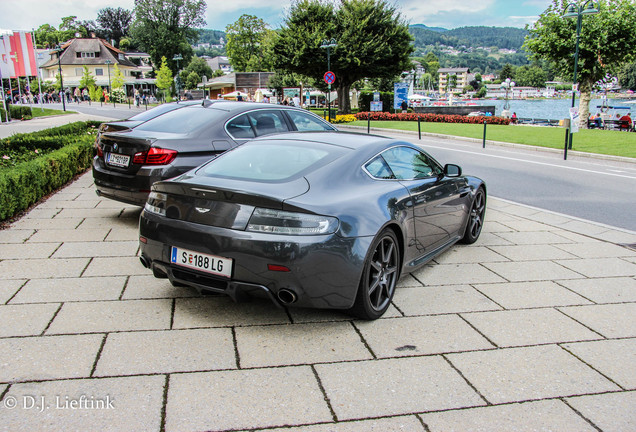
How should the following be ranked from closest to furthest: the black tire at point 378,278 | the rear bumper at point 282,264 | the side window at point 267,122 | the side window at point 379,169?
1. the rear bumper at point 282,264
2. the black tire at point 378,278
3. the side window at point 379,169
4. the side window at point 267,122

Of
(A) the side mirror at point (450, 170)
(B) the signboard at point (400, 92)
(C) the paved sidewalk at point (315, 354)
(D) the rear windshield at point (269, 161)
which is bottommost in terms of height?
(C) the paved sidewalk at point (315, 354)

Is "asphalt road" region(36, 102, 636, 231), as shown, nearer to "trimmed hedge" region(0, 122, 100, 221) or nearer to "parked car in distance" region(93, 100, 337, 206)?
"parked car in distance" region(93, 100, 337, 206)

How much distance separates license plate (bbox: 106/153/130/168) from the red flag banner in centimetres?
2691

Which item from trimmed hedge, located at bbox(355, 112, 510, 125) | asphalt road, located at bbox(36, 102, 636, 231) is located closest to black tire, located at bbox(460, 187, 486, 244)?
asphalt road, located at bbox(36, 102, 636, 231)

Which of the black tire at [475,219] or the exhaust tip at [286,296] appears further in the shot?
the black tire at [475,219]

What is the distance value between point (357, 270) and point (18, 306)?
2.63 metres

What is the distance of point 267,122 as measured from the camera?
23.1ft

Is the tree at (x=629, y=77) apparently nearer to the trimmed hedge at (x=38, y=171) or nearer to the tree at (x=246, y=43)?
the tree at (x=246, y=43)

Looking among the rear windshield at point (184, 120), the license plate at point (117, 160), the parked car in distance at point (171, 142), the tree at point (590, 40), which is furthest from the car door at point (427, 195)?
the tree at point (590, 40)

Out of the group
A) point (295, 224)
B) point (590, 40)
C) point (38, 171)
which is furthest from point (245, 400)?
point (590, 40)

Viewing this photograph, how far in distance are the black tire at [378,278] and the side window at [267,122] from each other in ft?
11.0

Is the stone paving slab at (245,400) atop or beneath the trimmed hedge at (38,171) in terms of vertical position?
beneath

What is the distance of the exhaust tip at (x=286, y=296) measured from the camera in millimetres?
3448

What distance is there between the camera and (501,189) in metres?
10.8
